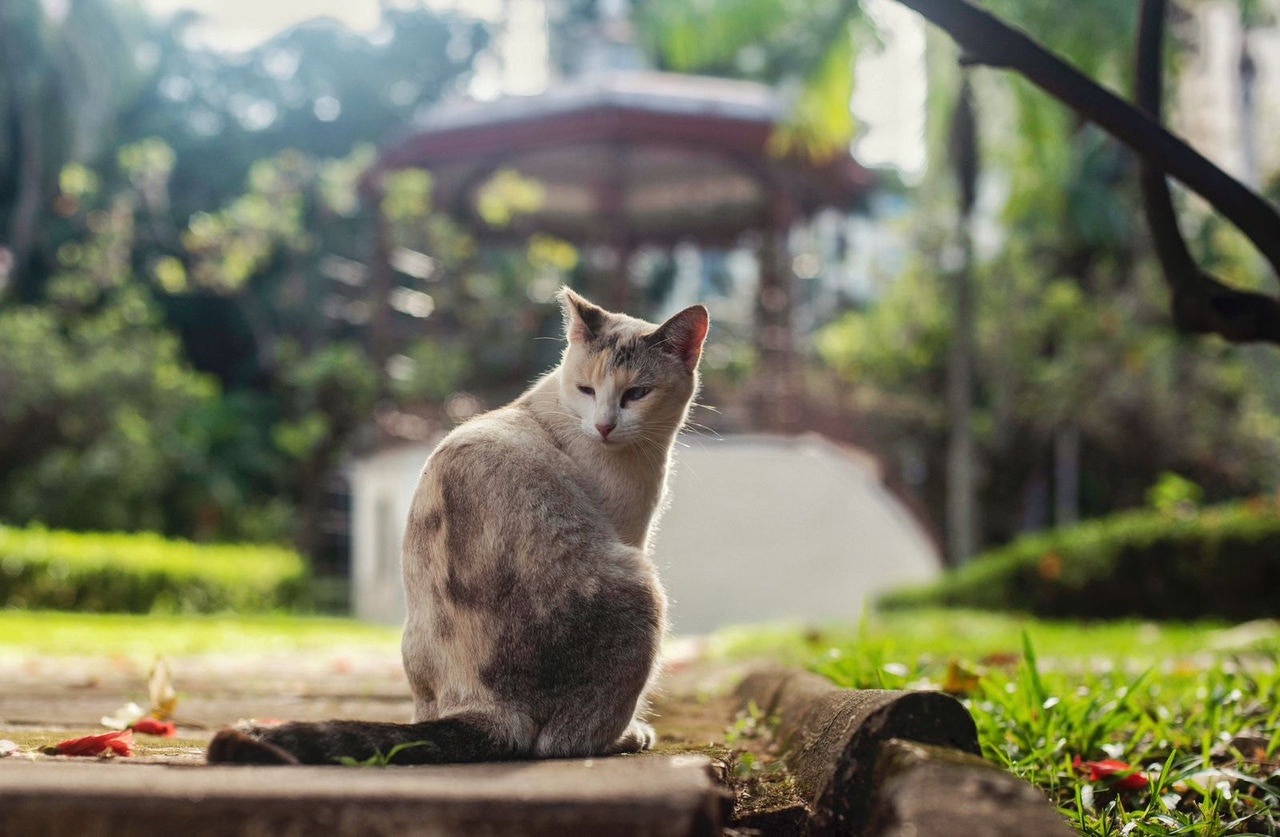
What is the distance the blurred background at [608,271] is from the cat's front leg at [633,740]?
881 cm

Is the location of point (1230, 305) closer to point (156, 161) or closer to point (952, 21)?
point (952, 21)

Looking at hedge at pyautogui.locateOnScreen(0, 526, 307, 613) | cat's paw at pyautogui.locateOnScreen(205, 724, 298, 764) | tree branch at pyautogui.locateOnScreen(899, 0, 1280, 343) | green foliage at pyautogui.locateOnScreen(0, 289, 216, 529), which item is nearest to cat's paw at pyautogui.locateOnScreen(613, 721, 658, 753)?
cat's paw at pyautogui.locateOnScreen(205, 724, 298, 764)

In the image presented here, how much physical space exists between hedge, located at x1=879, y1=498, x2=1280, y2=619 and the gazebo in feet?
11.4

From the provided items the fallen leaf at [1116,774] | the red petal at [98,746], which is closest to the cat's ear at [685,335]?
the fallen leaf at [1116,774]

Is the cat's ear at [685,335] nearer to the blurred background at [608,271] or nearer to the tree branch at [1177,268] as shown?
the tree branch at [1177,268]

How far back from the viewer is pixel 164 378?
55.8 feet

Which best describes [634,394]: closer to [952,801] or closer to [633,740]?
[633,740]

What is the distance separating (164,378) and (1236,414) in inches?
636

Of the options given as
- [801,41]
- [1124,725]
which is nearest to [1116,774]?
[1124,725]

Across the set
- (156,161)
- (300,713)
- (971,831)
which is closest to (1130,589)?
(300,713)

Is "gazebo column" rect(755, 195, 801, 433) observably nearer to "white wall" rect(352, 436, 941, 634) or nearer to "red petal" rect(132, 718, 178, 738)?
"white wall" rect(352, 436, 941, 634)

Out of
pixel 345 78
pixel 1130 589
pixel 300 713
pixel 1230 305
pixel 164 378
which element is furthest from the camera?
pixel 345 78

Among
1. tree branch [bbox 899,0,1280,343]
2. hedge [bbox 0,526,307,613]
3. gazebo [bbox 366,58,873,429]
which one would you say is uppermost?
gazebo [bbox 366,58,873,429]

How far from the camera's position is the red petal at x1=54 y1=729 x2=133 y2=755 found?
1.97 m
